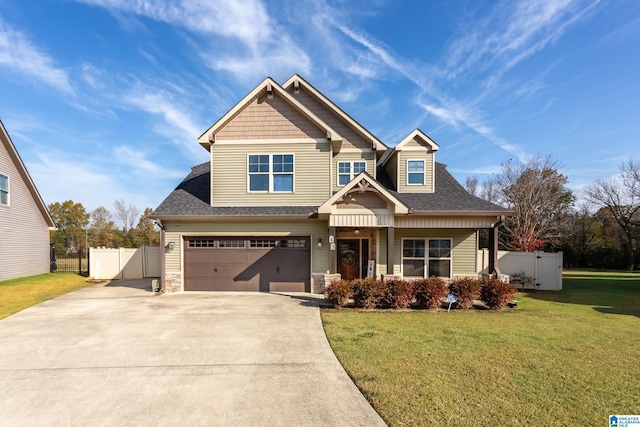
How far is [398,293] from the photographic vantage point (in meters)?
8.96

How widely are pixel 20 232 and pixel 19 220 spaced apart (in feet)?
2.02

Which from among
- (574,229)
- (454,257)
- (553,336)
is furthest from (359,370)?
(574,229)

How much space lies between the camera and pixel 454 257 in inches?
482

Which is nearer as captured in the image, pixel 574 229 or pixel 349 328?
pixel 349 328

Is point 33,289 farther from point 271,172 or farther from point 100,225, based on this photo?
point 100,225

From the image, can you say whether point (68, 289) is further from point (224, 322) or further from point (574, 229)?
point (574, 229)

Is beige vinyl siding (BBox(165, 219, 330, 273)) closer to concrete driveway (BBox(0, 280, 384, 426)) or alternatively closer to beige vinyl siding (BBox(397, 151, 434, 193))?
concrete driveway (BBox(0, 280, 384, 426))

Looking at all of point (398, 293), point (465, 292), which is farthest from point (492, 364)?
point (465, 292)

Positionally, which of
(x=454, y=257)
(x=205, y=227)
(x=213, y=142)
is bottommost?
(x=454, y=257)

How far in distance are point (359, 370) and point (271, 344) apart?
212cm

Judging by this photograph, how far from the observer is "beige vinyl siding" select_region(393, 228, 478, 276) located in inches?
480

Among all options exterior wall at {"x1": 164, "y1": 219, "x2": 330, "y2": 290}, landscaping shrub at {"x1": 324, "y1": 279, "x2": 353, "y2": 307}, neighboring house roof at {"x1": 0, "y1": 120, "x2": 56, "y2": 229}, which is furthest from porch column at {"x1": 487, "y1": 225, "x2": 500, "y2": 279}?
neighboring house roof at {"x1": 0, "y1": 120, "x2": 56, "y2": 229}

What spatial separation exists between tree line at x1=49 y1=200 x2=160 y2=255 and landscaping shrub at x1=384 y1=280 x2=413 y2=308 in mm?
29629

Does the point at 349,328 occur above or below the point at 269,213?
below
